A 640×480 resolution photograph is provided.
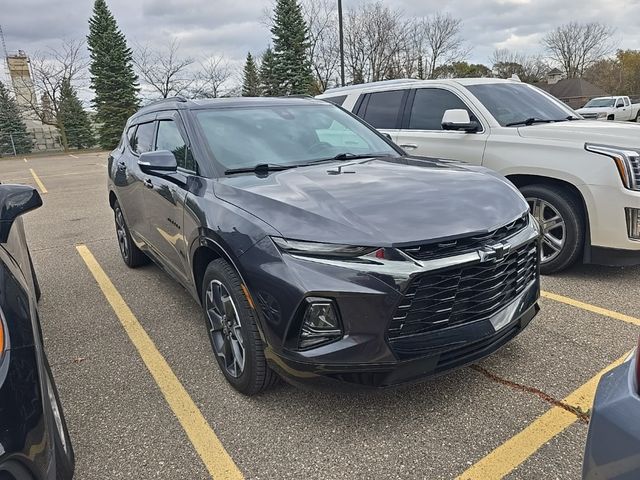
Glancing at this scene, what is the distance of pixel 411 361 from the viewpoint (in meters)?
2.21

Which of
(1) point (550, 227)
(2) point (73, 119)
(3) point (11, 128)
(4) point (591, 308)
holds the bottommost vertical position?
(4) point (591, 308)

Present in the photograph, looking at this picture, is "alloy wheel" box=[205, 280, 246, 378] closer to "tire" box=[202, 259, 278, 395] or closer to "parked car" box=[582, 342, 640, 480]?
"tire" box=[202, 259, 278, 395]

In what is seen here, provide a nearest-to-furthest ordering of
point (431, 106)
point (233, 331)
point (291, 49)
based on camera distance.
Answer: point (233, 331) → point (431, 106) → point (291, 49)

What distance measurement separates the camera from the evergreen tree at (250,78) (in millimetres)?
40156

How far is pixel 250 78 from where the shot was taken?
4191cm

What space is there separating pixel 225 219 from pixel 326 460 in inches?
52.7

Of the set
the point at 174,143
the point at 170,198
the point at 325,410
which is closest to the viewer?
the point at 325,410

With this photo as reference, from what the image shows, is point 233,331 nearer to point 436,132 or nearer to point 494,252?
point 494,252

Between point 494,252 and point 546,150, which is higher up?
point 546,150

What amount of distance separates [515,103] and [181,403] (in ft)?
15.4

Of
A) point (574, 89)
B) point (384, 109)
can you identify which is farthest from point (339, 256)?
point (574, 89)

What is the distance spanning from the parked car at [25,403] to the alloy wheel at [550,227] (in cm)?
416

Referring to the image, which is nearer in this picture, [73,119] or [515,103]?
[515,103]

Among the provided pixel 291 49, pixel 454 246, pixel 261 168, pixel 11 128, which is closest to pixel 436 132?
pixel 261 168
